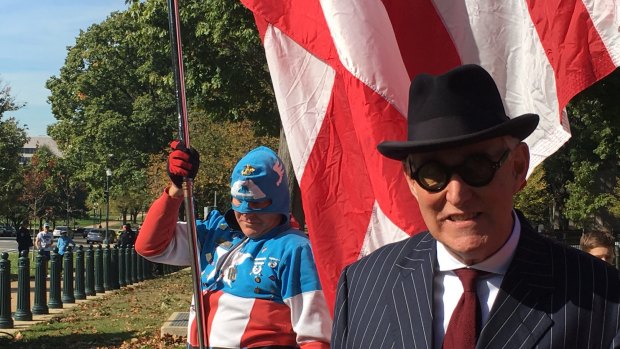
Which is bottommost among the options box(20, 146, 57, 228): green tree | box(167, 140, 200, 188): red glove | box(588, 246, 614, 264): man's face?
box(588, 246, 614, 264): man's face

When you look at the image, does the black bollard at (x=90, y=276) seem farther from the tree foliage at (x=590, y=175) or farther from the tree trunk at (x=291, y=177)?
the tree foliage at (x=590, y=175)

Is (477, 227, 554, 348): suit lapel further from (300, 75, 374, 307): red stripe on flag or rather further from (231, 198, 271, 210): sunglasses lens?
(231, 198, 271, 210): sunglasses lens

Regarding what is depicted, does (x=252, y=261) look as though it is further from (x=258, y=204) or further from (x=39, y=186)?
(x=39, y=186)

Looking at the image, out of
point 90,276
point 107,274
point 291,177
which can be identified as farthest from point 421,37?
point 107,274

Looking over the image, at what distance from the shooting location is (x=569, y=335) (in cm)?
212

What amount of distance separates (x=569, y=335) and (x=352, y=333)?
59cm

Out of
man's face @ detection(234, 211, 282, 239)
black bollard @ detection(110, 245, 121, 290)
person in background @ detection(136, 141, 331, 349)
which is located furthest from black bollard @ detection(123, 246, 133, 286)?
man's face @ detection(234, 211, 282, 239)

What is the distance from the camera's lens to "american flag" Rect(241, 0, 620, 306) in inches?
156

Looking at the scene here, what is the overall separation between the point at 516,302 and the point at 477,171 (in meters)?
0.33

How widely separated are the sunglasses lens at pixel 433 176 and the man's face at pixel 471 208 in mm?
12

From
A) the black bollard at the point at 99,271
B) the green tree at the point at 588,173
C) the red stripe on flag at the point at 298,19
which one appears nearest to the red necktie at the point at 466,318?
the red stripe on flag at the point at 298,19

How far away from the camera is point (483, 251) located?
2.21m

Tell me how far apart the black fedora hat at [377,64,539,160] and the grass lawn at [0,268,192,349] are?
9145 mm

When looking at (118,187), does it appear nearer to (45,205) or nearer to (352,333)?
(45,205)
